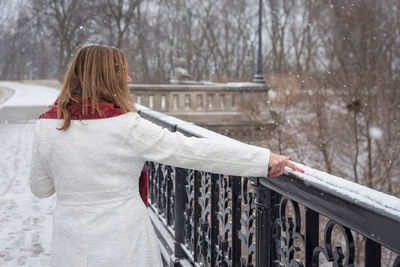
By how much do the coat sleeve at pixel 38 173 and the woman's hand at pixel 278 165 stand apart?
1023 millimetres

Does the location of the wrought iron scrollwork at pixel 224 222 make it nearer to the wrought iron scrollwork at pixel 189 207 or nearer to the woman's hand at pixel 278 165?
the wrought iron scrollwork at pixel 189 207

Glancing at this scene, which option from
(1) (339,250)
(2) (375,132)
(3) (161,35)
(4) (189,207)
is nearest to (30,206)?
(4) (189,207)

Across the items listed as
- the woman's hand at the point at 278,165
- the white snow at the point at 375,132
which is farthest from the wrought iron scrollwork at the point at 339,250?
the white snow at the point at 375,132

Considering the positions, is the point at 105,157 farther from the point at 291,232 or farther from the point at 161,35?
the point at 161,35

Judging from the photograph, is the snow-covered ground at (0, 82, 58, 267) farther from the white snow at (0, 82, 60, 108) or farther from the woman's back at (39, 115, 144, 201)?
the white snow at (0, 82, 60, 108)

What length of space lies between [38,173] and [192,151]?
782 millimetres

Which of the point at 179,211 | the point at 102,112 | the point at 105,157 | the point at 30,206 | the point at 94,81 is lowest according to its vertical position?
the point at 30,206

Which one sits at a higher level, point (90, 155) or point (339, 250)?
point (90, 155)

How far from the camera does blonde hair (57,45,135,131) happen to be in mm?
2303

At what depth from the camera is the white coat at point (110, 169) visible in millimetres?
2273


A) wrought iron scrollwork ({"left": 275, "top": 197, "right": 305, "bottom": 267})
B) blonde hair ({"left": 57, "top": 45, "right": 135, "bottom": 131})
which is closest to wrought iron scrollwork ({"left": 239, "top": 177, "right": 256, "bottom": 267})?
wrought iron scrollwork ({"left": 275, "top": 197, "right": 305, "bottom": 267})

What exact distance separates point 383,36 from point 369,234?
2097cm

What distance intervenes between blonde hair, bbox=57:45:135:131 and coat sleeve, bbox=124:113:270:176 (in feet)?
0.46

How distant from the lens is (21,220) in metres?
6.02
